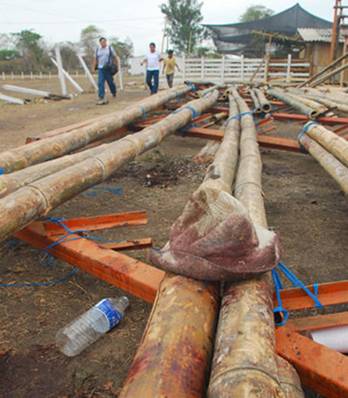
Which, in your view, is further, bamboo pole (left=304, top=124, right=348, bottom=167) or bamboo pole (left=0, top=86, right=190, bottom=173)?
bamboo pole (left=304, top=124, right=348, bottom=167)

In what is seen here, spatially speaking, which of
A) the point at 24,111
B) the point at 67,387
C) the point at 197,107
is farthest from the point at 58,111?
the point at 67,387

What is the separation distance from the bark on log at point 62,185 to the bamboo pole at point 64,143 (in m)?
0.64

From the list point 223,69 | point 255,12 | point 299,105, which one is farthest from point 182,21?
point 299,105

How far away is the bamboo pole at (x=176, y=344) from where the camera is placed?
1.16 m

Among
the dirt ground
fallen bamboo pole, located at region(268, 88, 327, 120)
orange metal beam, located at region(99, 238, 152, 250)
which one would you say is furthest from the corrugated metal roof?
orange metal beam, located at region(99, 238, 152, 250)

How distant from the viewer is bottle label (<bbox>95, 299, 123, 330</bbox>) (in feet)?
7.11

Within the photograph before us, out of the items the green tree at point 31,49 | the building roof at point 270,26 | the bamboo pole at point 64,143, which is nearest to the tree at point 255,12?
the green tree at point 31,49

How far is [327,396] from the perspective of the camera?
1.37 m

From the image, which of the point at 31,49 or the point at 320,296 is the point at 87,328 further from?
the point at 31,49

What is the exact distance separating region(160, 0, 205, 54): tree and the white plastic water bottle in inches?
2532

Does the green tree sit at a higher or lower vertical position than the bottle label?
higher

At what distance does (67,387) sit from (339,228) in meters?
2.66

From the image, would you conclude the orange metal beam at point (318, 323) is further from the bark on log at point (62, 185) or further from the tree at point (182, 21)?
the tree at point (182, 21)

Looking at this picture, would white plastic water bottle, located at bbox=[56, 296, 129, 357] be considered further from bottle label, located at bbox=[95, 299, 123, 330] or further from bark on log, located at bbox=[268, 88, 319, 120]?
bark on log, located at bbox=[268, 88, 319, 120]
